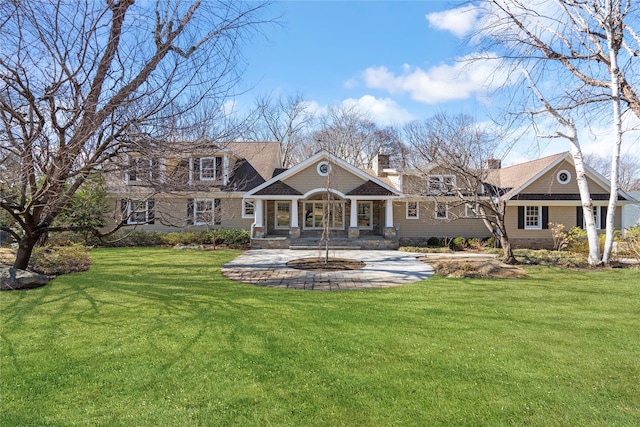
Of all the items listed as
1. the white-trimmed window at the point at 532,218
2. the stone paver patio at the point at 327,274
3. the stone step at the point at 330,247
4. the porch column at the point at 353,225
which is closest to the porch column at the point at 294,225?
the stone step at the point at 330,247

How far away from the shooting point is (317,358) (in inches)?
171

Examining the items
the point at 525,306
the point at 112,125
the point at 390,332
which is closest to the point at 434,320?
the point at 390,332

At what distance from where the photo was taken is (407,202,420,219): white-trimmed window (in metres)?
20.8

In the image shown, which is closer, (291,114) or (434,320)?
(434,320)

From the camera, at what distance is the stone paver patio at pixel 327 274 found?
892 cm

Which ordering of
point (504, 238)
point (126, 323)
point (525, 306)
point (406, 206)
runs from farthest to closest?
point (406, 206) → point (504, 238) → point (525, 306) → point (126, 323)

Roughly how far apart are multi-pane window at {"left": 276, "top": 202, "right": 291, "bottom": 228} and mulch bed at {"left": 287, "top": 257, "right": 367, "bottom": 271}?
27.7 ft

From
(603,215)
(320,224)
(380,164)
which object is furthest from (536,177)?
(320,224)

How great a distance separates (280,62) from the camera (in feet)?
23.1

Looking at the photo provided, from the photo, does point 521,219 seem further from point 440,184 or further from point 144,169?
point 144,169

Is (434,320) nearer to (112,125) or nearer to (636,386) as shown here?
(636,386)

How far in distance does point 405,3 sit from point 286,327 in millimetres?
8767

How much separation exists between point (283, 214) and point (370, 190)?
570 cm

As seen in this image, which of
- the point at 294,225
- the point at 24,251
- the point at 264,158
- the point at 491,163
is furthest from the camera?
the point at 264,158
